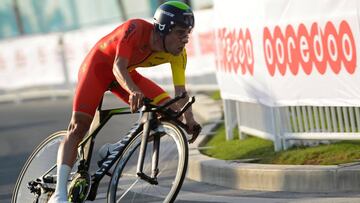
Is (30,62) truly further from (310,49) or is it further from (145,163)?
(145,163)

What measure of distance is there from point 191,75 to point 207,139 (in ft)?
34.0

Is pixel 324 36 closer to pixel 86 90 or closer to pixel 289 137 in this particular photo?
pixel 289 137

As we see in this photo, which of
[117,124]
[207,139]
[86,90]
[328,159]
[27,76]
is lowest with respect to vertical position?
[27,76]

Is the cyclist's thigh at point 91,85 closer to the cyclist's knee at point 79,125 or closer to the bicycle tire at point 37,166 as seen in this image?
the cyclist's knee at point 79,125

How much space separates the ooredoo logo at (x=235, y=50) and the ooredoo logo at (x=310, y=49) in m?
0.51

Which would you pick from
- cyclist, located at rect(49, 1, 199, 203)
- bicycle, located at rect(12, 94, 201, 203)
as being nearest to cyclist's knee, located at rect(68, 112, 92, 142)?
cyclist, located at rect(49, 1, 199, 203)

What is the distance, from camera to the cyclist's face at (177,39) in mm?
8148

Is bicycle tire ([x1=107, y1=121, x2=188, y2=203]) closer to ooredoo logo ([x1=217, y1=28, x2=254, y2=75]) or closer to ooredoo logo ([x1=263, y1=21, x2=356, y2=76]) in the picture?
ooredoo logo ([x1=263, y1=21, x2=356, y2=76])

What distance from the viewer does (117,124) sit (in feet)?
60.7

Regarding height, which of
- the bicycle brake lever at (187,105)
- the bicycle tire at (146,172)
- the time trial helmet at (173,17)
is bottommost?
the bicycle tire at (146,172)

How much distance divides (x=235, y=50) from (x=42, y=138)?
6.14m

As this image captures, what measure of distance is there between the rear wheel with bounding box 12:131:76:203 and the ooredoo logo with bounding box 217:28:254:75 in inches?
134

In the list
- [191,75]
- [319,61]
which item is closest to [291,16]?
[319,61]

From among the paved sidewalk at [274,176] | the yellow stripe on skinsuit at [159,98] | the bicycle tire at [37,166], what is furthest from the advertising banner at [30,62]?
the yellow stripe on skinsuit at [159,98]
